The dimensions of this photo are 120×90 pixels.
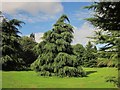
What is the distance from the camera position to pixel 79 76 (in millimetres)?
29516

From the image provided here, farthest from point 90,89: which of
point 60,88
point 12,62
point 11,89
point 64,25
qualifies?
point 12,62

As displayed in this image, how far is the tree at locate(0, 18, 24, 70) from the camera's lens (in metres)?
38.5

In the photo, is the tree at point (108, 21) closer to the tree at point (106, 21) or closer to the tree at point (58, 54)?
the tree at point (106, 21)

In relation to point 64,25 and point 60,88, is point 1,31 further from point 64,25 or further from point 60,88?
point 60,88

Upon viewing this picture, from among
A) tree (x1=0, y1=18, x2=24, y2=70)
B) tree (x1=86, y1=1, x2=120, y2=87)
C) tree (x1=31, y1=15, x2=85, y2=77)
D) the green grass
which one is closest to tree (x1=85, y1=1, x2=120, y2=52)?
tree (x1=86, y1=1, x2=120, y2=87)

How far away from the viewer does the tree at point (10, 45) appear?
38.5m

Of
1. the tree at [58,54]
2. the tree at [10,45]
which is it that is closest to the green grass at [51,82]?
the tree at [58,54]

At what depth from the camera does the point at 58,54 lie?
2933cm

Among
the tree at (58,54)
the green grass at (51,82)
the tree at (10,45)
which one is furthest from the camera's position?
the tree at (10,45)

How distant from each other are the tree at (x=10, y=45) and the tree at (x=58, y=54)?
8.97 m

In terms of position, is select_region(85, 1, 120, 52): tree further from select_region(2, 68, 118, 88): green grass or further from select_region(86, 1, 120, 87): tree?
select_region(2, 68, 118, 88): green grass

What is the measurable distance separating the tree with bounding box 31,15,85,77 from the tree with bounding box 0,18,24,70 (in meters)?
8.97

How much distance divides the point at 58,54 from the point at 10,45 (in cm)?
1300

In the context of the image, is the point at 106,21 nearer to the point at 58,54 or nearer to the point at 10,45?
the point at 58,54
